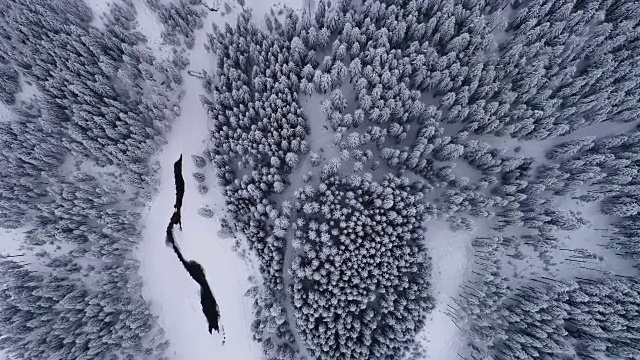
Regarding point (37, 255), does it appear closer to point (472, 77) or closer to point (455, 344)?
point (455, 344)

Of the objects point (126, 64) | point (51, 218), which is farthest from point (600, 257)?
point (51, 218)

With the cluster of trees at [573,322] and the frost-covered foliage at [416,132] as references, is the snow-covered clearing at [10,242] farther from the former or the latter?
the cluster of trees at [573,322]

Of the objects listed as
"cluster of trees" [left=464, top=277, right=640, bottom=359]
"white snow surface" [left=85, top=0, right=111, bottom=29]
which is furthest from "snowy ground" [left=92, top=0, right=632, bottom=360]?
"cluster of trees" [left=464, top=277, right=640, bottom=359]

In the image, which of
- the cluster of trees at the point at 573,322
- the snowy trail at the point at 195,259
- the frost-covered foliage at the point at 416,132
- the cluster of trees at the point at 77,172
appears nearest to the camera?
the cluster of trees at the point at 573,322

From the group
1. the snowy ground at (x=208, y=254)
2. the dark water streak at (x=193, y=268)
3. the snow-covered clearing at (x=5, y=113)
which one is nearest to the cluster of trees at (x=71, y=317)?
the snowy ground at (x=208, y=254)

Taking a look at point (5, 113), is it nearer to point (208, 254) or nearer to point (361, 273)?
point (208, 254)

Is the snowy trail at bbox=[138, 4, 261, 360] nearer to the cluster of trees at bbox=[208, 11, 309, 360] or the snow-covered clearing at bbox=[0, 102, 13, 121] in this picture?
the cluster of trees at bbox=[208, 11, 309, 360]
